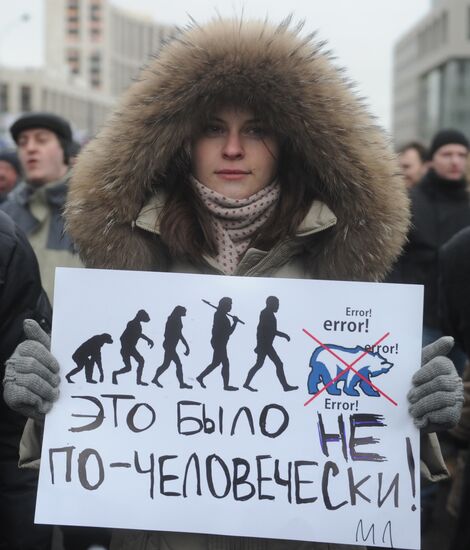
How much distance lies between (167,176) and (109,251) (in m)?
0.24

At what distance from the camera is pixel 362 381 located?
1.83 meters

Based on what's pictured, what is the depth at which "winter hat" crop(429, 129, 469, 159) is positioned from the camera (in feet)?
17.6

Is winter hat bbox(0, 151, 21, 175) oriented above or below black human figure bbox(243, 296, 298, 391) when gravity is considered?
above

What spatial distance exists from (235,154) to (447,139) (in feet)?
12.1

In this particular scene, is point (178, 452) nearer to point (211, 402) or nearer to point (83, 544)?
point (211, 402)

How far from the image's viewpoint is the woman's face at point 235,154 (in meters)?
1.99

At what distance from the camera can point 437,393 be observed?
1726mm

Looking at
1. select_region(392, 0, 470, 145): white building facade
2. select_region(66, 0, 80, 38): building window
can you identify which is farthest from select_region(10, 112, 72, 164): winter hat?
select_region(66, 0, 80, 38): building window

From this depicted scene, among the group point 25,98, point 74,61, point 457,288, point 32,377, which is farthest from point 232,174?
point 74,61

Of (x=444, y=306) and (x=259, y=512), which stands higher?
(x=444, y=306)

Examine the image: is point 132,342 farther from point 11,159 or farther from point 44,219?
point 11,159

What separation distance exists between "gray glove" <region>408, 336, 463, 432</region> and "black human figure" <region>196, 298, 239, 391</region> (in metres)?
0.37

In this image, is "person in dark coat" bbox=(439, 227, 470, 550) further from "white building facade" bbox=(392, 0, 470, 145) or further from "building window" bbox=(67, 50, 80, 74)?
"building window" bbox=(67, 50, 80, 74)

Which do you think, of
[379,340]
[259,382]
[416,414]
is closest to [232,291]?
[259,382]
